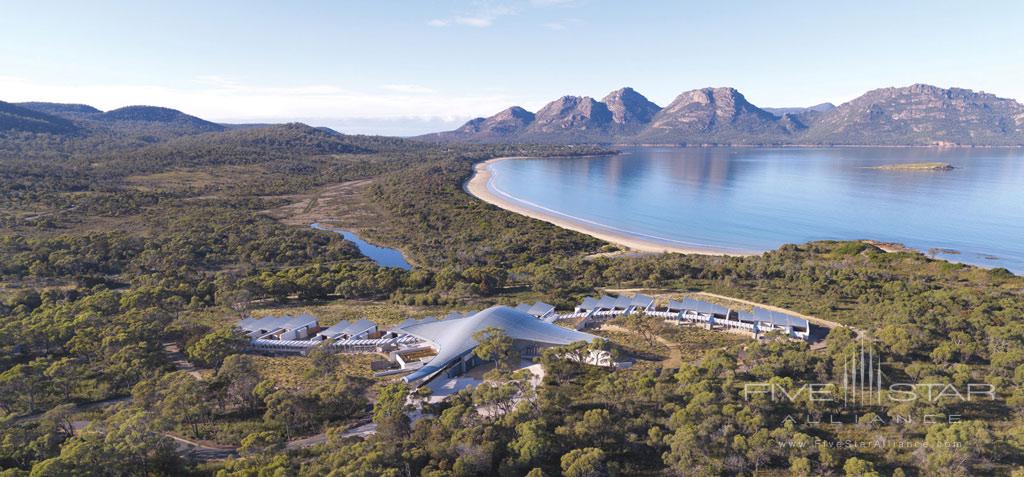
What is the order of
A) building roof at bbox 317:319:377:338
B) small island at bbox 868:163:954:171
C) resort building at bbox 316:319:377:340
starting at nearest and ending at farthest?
resort building at bbox 316:319:377:340, building roof at bbox 317:319:377:338, small island at bbox 868:163:954:171

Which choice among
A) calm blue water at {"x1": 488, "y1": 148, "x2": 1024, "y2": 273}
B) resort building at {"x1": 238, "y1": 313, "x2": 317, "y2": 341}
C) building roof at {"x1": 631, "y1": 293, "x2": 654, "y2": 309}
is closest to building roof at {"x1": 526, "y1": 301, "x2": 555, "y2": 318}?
building roof at {"x1": 631, "y1": 293, "x2": 654, "y2": 309}

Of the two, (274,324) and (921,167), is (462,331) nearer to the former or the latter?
(274,324)

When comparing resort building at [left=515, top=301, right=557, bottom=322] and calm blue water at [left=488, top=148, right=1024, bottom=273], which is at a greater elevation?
calm blue water at [left=488, top=148, right=1024, bottom=273]

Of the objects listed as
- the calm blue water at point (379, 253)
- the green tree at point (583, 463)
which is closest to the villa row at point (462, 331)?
the green tree at point (583, 463)

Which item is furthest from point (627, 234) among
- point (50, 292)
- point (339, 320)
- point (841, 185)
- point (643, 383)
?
point (841, 185)

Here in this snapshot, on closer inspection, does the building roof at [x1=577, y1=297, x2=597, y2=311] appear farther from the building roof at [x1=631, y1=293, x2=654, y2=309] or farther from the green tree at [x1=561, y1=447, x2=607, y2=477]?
the green tree at [x1=561, y1=447, x2=607, y2=477]

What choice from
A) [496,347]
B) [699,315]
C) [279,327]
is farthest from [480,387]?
[699,315]

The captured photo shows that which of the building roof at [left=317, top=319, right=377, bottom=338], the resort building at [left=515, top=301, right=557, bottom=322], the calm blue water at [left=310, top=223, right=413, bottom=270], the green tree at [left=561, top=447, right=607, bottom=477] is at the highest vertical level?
the green tree at [left=561, top=447, right=607, bottom=477]
